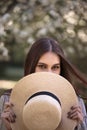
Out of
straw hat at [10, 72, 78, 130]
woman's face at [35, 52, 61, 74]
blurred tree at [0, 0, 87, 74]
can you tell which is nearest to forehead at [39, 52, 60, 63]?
woman's face at [35, 52, 61, 74]

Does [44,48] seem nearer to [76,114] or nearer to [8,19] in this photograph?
[76,114]

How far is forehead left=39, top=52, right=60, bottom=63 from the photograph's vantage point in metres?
2.66

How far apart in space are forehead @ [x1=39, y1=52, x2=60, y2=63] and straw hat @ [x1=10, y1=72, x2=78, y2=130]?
239 millimetres

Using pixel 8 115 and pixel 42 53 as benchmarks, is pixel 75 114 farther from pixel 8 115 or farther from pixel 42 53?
pixel 42 53

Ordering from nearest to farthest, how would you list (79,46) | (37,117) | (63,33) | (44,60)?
(37,117), (44,60), (63,33), (79,46)

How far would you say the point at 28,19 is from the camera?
4.50 m

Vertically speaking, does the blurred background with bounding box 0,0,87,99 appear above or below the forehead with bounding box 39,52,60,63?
above

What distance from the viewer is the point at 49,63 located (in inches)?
103

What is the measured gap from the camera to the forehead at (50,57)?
266 cm

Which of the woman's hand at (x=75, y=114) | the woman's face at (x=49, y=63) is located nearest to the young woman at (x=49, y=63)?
the woman's face at (x=49, y=63)

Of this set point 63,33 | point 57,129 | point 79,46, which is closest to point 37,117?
point 57,129

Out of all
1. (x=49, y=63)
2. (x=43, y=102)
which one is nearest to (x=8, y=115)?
(x=43, y=102)

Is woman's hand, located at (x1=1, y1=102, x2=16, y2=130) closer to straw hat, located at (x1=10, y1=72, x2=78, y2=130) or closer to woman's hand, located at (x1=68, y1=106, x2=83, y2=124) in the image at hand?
straw hat, located at (x1=10, y1=72, x2=78, y2=130)

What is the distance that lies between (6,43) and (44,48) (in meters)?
2.08
